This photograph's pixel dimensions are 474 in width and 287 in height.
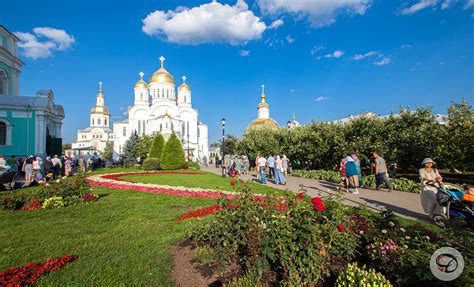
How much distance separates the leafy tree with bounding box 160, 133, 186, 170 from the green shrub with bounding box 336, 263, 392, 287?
23.3m

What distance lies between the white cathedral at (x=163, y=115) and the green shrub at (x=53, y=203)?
48.9 metres

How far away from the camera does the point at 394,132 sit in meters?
14.5

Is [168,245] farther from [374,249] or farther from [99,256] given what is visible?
[374,249]

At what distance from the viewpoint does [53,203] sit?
755 centimetres

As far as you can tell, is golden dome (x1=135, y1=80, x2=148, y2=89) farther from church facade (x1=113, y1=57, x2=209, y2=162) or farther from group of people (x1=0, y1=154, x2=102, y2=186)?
group of people (x1=0, y1=154, x2=102, y2=186)

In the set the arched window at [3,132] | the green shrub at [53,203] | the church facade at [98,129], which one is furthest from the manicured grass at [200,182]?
the church facade at [98,129]

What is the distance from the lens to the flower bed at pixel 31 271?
308 centimetres

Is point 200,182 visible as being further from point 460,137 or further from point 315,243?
point 460,137

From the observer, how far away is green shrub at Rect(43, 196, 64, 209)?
24.5 ft

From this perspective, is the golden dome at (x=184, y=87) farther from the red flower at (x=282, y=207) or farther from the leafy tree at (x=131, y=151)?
the red flower at (x=282, y=207)

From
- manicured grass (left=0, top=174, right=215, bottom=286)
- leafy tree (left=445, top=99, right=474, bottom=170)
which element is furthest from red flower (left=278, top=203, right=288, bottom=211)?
leafy tree (left=445, top=99, right=474, bottom=170)

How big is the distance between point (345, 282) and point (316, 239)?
51 centimetres

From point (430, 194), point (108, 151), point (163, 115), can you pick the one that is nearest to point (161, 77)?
point (163, 115)

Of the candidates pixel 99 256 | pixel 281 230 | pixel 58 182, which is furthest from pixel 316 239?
pixel 58 182
